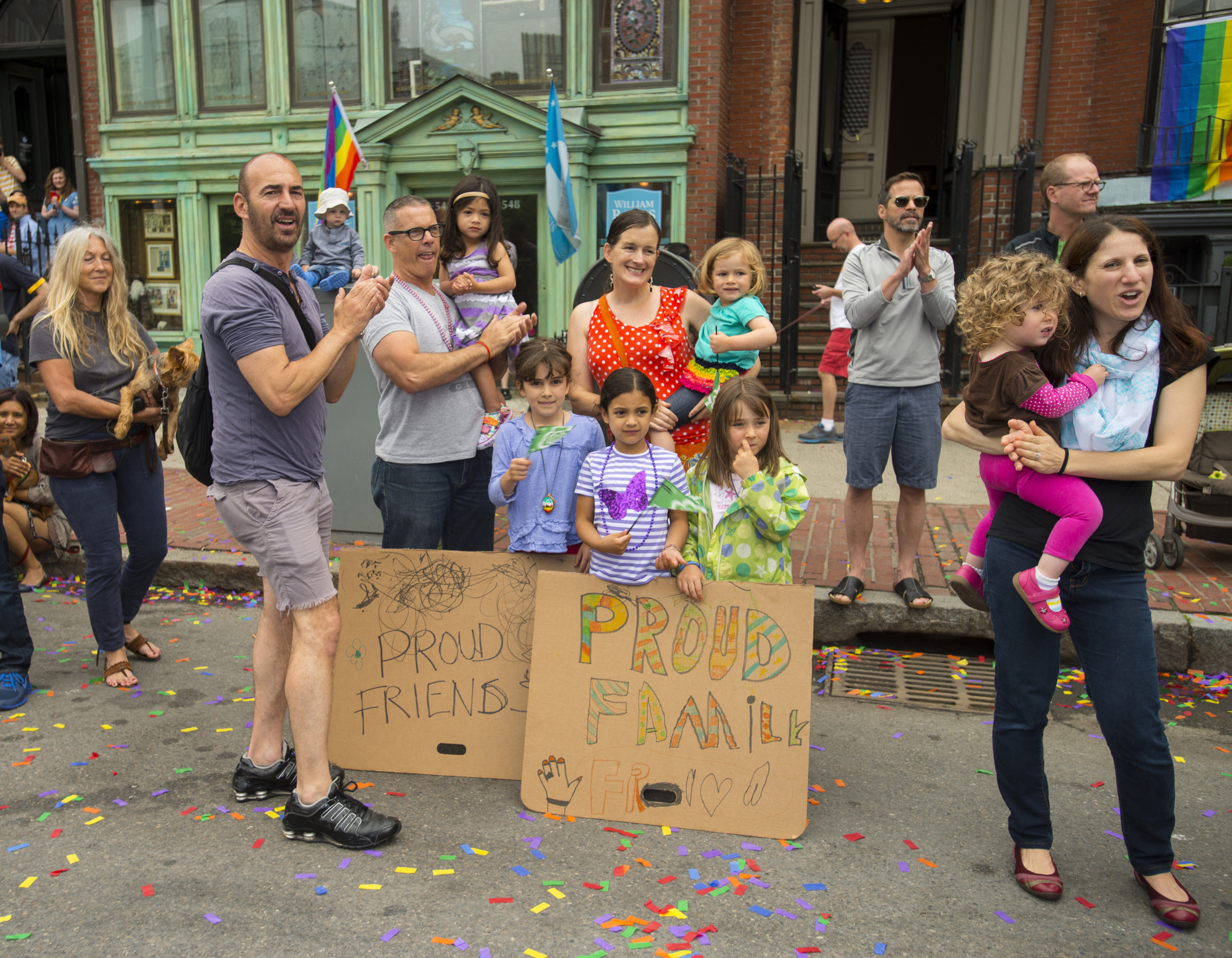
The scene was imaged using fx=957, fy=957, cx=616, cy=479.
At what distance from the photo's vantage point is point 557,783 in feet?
10.7

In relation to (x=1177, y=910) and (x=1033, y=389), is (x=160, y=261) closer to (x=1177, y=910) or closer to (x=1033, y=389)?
(x=1033, y=389)

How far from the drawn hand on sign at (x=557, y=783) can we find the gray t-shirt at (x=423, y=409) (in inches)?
49.4

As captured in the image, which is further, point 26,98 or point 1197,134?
point 26,98

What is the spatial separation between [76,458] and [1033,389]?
386 cm

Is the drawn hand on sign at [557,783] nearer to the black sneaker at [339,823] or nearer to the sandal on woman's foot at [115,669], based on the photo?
the black sneaker at [339,823]

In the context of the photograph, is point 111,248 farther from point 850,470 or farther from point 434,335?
point 850,470

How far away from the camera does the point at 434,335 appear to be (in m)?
3.75

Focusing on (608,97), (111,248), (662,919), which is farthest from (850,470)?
(608,97)

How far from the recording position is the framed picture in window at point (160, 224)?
12734 mm

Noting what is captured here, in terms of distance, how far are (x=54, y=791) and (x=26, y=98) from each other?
16.0 meters

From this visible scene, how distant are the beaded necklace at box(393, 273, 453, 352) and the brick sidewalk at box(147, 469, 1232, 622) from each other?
201 cm

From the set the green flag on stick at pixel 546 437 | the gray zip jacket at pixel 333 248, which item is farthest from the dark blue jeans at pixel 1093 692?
the gray zip jacket at pixel 333 248

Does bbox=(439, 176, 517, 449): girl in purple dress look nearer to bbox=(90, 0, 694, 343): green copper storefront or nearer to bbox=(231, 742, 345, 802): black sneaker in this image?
bbox=(231, 742, 345, 802): black sneaker

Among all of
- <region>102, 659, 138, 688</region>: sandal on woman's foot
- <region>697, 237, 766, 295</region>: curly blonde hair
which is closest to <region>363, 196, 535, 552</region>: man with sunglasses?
<region>697, 237, 766, 295</region>: curly blonde hair
